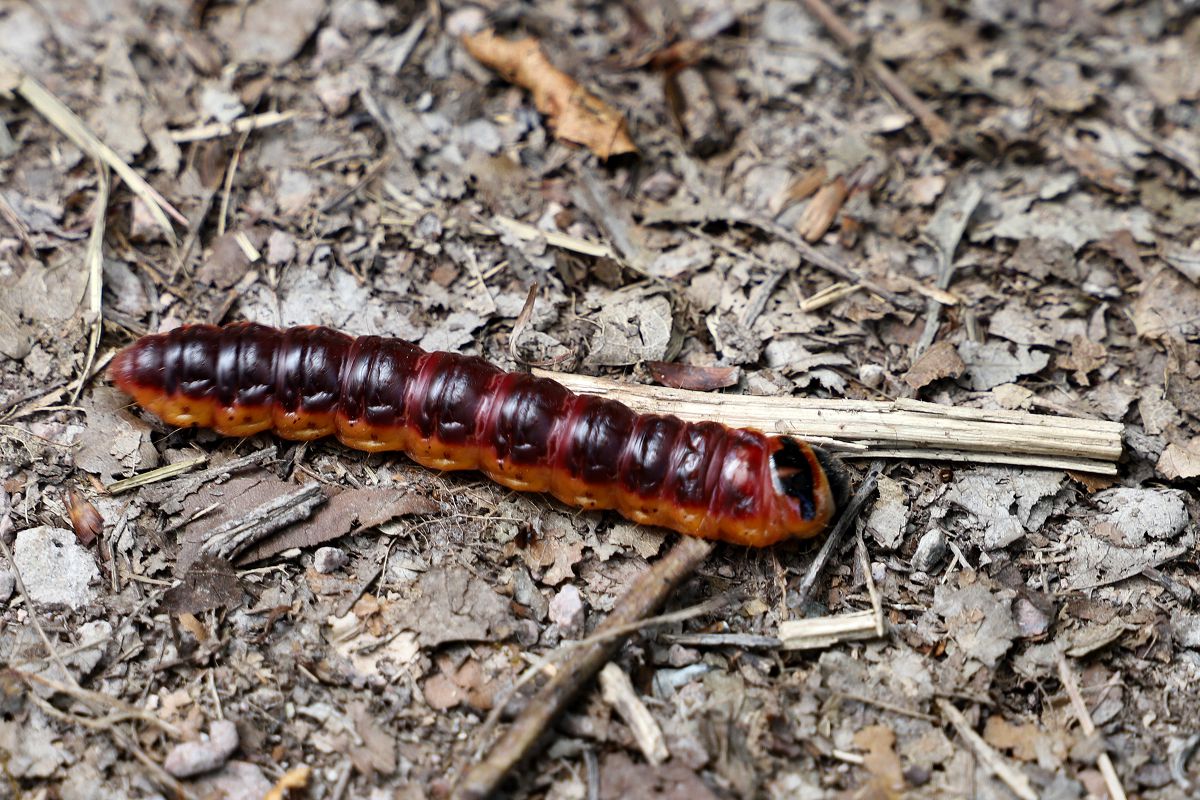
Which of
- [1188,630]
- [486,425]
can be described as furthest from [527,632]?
[1188,630]

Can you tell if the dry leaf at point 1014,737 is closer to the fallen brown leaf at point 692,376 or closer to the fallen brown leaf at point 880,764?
the fallen brown leaf at point 880,764

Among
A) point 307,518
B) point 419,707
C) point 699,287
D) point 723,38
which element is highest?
point 723,38

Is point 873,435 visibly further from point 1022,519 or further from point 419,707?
point 419,707

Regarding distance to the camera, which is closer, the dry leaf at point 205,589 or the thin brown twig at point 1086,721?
the thin brown twig at point 1086,721

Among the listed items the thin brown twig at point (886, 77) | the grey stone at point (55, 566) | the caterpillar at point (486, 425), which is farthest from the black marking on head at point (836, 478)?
the grey stone at point (55, 566)

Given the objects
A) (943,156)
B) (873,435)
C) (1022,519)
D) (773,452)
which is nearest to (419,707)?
(773,452)

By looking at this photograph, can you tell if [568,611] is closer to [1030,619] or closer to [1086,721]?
[1030,619]
